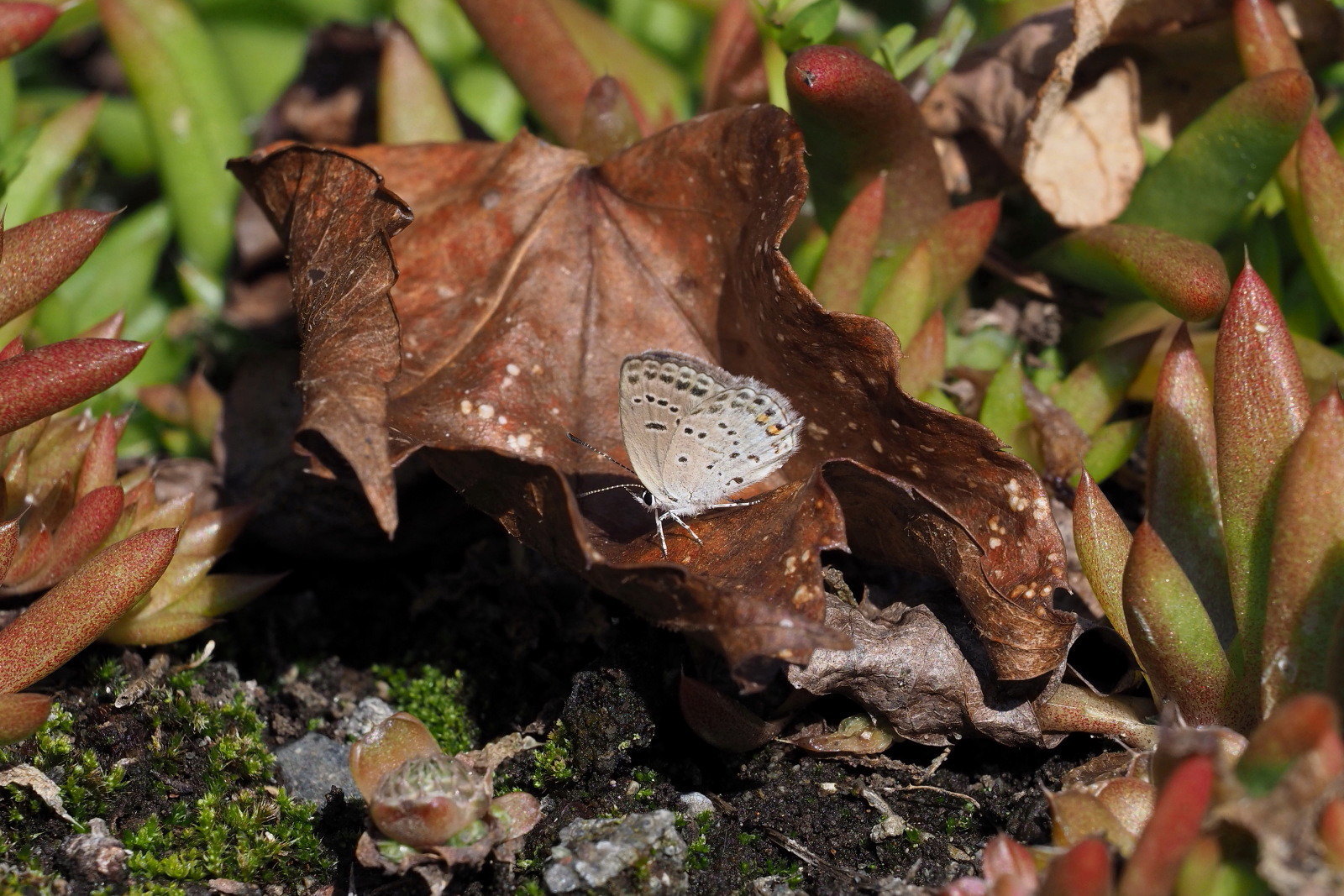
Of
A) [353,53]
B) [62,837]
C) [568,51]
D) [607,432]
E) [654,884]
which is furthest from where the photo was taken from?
[353,53]

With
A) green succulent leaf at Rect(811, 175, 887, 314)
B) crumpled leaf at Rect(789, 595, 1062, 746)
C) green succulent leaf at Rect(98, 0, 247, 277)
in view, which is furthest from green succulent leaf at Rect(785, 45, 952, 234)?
green succulent leaf at Rect(98, 0, 247, 277)

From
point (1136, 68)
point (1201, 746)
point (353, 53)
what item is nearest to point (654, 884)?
point (1201, 746)

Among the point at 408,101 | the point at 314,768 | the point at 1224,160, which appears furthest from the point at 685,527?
the point at 408,101

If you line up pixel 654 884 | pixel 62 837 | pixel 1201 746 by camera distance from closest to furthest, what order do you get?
pixel 1201 746, pixel 654 884, pixel 62 837

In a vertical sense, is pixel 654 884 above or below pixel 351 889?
above

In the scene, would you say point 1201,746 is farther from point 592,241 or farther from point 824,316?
point 592,241

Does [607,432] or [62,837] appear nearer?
[62,837]

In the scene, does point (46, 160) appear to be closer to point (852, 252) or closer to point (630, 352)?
point (630, 352)

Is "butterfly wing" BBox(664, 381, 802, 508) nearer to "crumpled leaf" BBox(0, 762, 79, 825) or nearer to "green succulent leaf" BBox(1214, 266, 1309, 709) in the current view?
"green succulent leaf" BBox(1214, 266, 1309, 709)
